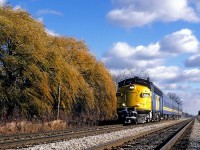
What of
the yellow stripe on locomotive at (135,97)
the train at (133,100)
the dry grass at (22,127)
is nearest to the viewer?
the dry grass at (22,127)

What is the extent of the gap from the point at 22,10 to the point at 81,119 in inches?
469

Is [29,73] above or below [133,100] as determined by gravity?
above

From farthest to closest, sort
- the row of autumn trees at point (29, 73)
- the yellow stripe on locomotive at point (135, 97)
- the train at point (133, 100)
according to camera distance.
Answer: the yellow stripe on locomotive at point (135, 97), the train at point (133, 100), the row of autumn trees at point (29, 73)

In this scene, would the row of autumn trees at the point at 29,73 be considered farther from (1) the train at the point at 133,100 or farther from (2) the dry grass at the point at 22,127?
(1) the train at the point at 133,100

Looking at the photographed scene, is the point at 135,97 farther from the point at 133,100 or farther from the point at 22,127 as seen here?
the point at 22,127

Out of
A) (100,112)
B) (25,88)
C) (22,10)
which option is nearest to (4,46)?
(25,88)

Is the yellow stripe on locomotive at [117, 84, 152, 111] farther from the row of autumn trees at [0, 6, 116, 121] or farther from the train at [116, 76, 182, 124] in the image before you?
the row of autumn trees at [0, 6, 116, 121]

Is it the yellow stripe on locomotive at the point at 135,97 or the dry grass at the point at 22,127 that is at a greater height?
the yellow stripe on locomotive at the point at 135,97

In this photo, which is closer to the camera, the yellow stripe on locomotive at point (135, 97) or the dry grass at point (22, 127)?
the dry grass at point (22, 127)

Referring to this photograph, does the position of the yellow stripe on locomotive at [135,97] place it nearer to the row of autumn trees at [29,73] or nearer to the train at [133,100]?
the train at [133,100]

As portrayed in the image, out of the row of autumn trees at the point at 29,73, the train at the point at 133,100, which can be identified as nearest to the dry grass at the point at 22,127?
the row of autumn trees at the point at 29,73

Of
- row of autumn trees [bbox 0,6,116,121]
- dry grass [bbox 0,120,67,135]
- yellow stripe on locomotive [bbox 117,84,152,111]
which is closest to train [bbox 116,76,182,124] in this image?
yellow stripe on locomotive [bbox 117,84,152,111]

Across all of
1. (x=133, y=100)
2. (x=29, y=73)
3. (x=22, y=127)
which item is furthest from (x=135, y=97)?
(x=22, y=127)

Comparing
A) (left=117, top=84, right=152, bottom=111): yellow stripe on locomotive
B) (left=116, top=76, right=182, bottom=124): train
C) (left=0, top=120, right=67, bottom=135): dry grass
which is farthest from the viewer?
(left=117, top=84, right=152, bottom=111): yellow stripe on locomotive
